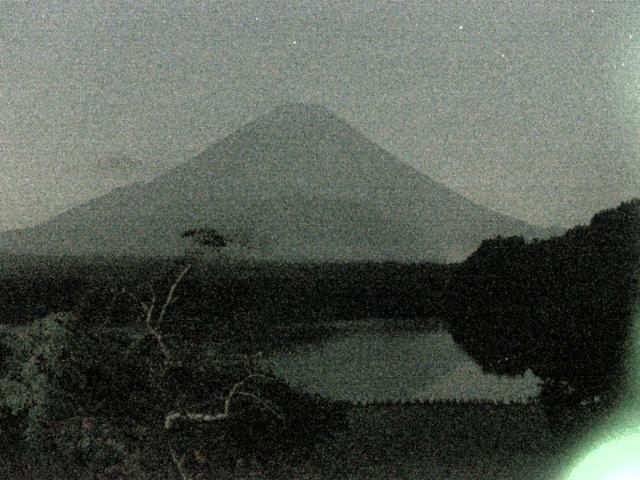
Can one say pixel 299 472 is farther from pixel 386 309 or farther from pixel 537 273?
pixel 386 309

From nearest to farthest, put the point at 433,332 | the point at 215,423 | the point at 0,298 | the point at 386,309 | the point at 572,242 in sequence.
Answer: the point at 215,423 < the point at 572,242 < the point at 0,298 < the point at 433,332 < the point at 386,309

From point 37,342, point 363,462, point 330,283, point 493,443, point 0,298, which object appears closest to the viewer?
point 37,342

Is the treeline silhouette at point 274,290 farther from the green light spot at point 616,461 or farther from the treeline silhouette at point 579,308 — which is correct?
Answer: the green light spot at point 616,461

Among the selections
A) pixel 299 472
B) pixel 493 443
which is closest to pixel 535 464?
pixel 493 443

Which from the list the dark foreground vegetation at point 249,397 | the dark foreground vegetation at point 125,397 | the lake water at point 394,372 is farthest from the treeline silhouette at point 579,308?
the dark foreground vegetation at point 125,397

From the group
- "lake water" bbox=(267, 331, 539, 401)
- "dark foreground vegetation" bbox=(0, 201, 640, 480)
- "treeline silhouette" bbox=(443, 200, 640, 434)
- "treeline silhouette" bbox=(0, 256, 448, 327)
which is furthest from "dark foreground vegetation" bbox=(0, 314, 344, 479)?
"treeline silhouette" bbox=(0, 256, 448, 327)

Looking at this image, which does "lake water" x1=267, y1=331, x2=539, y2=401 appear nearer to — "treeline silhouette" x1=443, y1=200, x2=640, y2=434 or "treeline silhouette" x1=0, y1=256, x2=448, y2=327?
"treeline silhouette" x1=443, y1=200, x2=640, y2=434

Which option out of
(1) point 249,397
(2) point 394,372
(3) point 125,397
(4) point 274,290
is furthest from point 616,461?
(4) point 274,290
